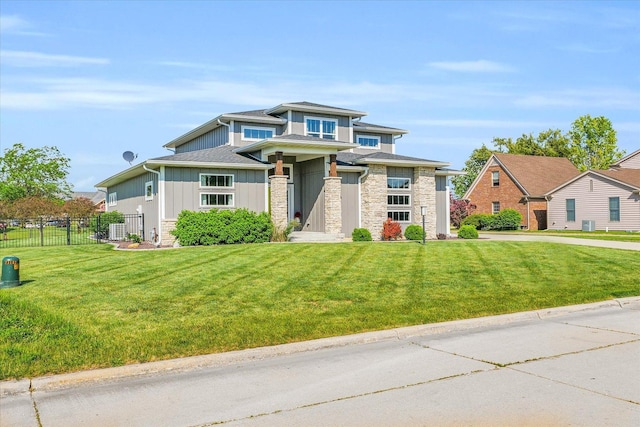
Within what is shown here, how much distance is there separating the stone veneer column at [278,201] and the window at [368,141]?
8.95m

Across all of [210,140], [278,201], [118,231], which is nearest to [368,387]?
[278,201]

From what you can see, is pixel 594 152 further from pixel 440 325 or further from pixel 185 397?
pixel 185 397

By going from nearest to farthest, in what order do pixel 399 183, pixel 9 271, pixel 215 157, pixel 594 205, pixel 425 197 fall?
pixel 9 271, pixel 215 157, pixel 399 183, pixel 425 197, pixel 594 205

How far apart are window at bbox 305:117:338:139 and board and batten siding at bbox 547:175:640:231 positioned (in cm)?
2101

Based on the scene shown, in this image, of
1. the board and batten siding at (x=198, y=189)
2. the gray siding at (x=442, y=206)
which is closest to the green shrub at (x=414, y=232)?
the gray siding at (x=442, y=206)

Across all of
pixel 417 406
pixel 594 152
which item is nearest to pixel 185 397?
pixel 417 406

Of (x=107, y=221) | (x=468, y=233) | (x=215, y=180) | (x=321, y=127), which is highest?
(x=321, y=127)

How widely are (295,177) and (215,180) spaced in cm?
568

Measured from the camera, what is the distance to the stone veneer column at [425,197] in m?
30.2

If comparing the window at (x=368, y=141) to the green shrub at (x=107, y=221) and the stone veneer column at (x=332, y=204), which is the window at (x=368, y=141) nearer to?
the stone veneer column at (x=332, y=204)

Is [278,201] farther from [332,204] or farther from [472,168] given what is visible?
[472,168]

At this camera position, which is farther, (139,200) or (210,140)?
(210,140)

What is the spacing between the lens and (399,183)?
30.1 m

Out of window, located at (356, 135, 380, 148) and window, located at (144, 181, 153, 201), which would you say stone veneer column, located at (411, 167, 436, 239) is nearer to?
window, located at (356, 135, 380, 148)
